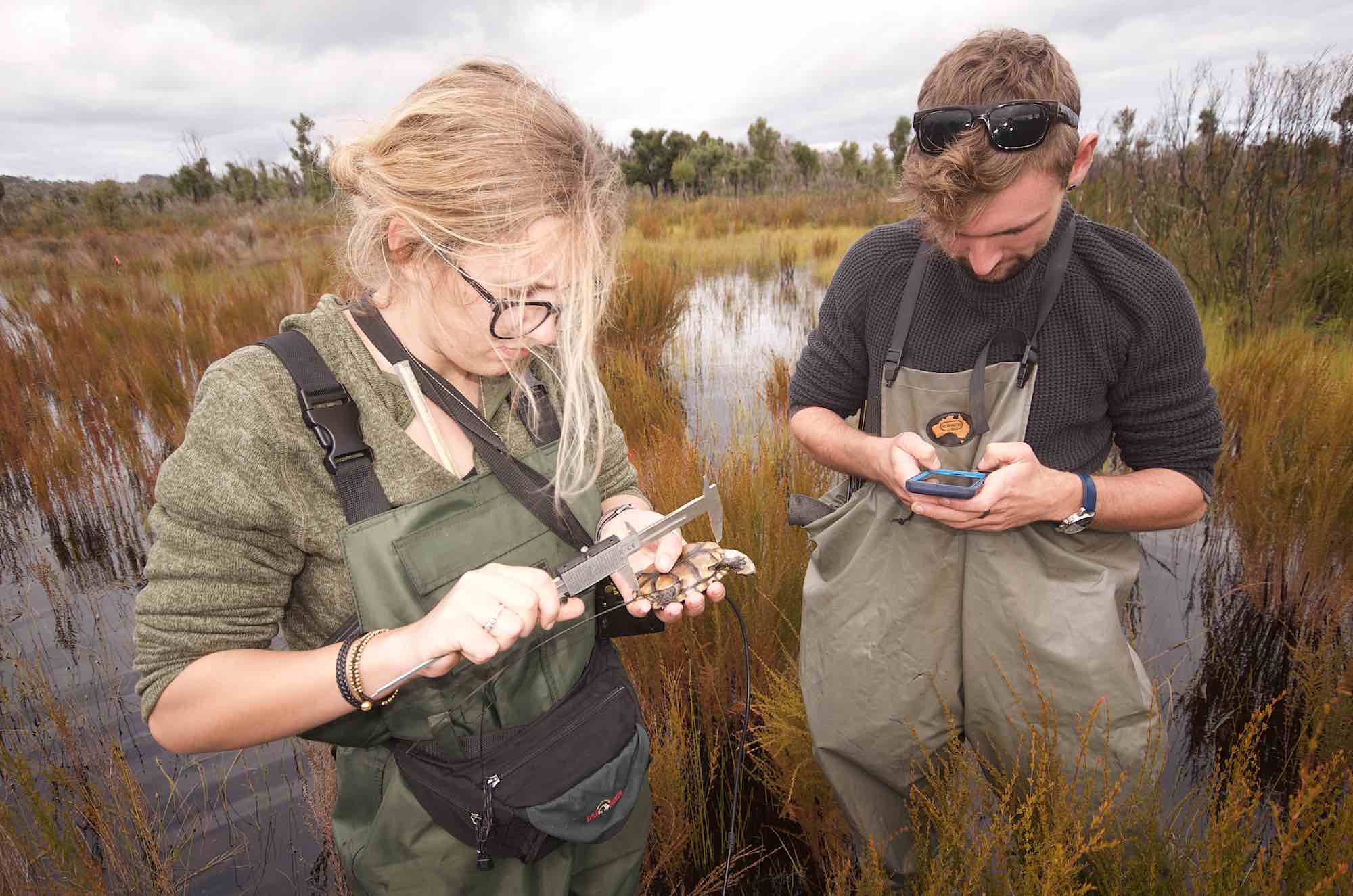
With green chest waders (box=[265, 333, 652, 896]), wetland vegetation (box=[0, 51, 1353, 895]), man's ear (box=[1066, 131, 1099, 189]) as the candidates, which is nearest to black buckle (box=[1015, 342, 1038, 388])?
man's ear (box=[1066, 131, 1099, 189])

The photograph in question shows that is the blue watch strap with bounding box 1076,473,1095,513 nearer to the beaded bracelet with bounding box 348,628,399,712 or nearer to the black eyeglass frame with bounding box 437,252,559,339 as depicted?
the black eyeglass frame with bounding box 437,252,559,339

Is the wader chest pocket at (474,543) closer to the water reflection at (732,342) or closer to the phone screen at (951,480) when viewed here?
the phone screen at (951,480)

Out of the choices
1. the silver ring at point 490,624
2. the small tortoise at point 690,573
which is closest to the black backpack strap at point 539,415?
the small tortoise at point 690,573

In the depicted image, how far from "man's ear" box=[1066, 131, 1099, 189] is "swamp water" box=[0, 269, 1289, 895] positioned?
6.06 feet

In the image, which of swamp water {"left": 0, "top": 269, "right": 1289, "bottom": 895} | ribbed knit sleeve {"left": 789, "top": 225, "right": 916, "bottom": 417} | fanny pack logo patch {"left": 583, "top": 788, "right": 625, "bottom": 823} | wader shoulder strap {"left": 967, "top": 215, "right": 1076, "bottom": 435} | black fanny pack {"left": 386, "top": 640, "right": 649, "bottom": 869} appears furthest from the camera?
swamp water {"left": 0, "top": 269, "right": 1289, "bottom": 895}

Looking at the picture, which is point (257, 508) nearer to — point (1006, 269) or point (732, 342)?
point (1006, 269)

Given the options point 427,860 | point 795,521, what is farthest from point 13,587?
point 795,521

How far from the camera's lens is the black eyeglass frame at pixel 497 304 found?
1265mm

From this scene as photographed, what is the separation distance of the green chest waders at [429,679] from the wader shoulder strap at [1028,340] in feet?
3.12

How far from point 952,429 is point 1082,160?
27.3 inches

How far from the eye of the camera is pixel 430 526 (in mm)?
1195

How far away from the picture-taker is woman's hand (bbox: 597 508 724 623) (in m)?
1.49

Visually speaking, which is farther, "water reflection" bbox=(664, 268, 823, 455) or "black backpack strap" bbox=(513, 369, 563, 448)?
"water reflection" bbox=(664, 268, 823, 455)

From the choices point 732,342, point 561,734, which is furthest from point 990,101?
point 732,342
